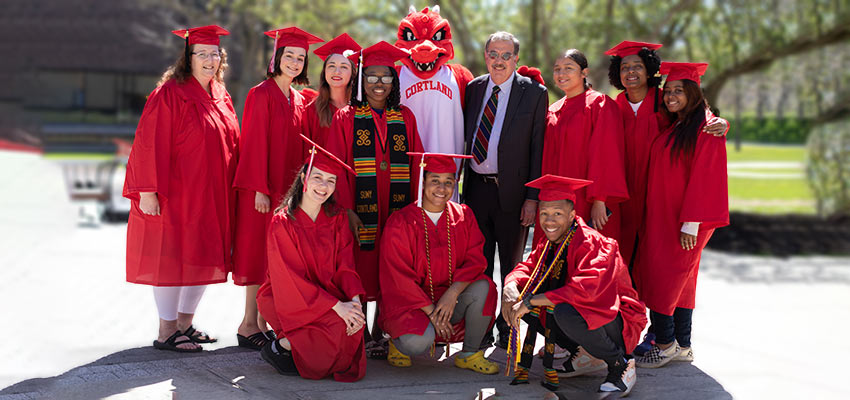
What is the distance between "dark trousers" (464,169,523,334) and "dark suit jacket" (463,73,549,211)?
0.09 meters

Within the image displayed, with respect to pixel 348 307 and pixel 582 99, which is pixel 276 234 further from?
pixel 582 99

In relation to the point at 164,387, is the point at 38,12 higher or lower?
higher

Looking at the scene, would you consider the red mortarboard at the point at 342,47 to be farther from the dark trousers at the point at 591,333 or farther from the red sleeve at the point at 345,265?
the dark trousers at the point at 591,333

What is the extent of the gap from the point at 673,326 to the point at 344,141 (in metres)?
2.42

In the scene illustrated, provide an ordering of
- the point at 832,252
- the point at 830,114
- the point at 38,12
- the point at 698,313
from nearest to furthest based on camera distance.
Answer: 1. the point at 698,313
2. the point at 832,252
3. the point at 830,114
4. the point at 38,12

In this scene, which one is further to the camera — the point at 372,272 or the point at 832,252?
the point at 832,252

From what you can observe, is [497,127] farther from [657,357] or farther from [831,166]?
[831,166]

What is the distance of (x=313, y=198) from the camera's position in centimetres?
432

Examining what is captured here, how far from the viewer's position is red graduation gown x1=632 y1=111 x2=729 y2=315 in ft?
15.2

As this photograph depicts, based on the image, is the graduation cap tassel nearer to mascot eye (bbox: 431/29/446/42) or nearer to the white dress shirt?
mascot eye (bbox: 431/29/446/42)

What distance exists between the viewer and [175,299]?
4.96 m

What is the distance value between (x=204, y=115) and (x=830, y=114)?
36.3 ft

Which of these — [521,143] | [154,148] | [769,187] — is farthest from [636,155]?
[769,187]

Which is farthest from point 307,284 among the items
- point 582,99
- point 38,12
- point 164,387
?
point 38,12
